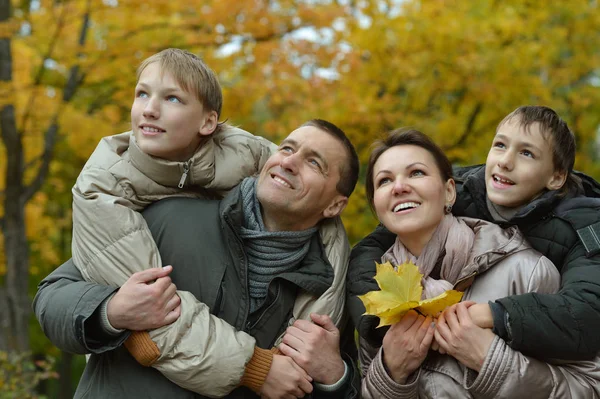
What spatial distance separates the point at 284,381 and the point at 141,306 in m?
0.62

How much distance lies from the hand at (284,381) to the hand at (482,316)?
70cm

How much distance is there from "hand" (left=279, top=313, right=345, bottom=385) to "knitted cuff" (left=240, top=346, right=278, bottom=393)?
0.12 meters

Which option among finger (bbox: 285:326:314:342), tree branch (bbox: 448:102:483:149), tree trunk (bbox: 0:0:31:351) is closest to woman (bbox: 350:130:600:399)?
finger (bbox: 285:326:314:342)

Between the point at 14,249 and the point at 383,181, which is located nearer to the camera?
the point at 383,181

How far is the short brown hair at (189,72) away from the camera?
9.66 feet

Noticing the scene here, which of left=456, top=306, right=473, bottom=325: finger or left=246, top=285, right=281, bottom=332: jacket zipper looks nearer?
left=456, top=306, right=473, bottom=325: finger

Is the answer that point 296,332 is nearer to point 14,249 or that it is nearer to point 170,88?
point 170,88

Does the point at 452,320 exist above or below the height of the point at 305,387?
above

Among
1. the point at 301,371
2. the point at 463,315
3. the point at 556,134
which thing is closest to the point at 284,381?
the point at 301,371

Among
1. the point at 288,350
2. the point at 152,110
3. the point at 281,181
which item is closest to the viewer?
the point at 288,350

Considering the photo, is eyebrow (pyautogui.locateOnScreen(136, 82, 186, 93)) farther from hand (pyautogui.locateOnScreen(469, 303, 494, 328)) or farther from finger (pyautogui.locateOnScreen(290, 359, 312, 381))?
hand (pyautogui.locateOnScreen(469, 303, 494, 328))

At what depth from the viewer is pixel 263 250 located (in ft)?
9.61

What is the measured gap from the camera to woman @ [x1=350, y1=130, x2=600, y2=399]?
2.41 meters

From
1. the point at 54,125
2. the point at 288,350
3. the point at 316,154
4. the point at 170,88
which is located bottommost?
the point at 54,125
